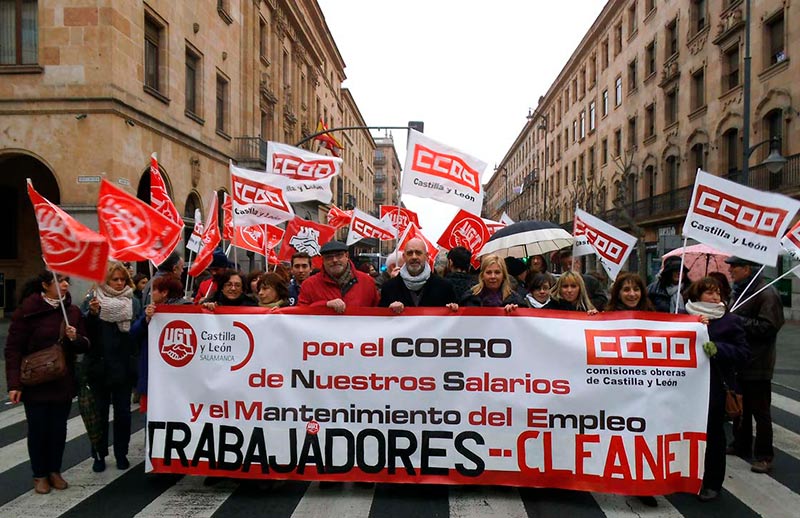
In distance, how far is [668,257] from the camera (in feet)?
25.1

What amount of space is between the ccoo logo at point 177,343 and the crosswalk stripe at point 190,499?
98cm

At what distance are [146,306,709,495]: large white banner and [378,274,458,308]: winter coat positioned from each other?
17.8 inches

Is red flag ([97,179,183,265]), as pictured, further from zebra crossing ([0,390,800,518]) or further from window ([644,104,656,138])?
window ([644,104,656,138])

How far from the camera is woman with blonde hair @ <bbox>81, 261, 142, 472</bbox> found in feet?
16.3

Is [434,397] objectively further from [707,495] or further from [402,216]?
[402,216]

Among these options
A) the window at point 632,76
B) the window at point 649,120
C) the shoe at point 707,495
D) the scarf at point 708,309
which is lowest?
the shoe at point 707,495

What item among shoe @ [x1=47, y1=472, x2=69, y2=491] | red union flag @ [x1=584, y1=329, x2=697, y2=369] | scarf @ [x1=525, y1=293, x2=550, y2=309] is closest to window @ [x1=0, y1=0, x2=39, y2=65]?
shoe @ [x1=47, y1=472, x2=69, y2=491]

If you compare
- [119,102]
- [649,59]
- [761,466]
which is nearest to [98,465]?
[761,466]

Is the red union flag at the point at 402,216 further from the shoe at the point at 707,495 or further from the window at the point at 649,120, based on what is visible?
the window at the point at 649,120

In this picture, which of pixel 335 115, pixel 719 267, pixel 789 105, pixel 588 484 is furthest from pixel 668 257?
pixel 335 115

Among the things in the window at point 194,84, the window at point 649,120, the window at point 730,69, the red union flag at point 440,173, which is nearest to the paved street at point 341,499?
the red union flag at point 440,173

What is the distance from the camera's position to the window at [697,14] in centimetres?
2741

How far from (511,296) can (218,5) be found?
21063 mm

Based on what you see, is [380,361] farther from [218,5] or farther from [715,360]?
[218,5]
